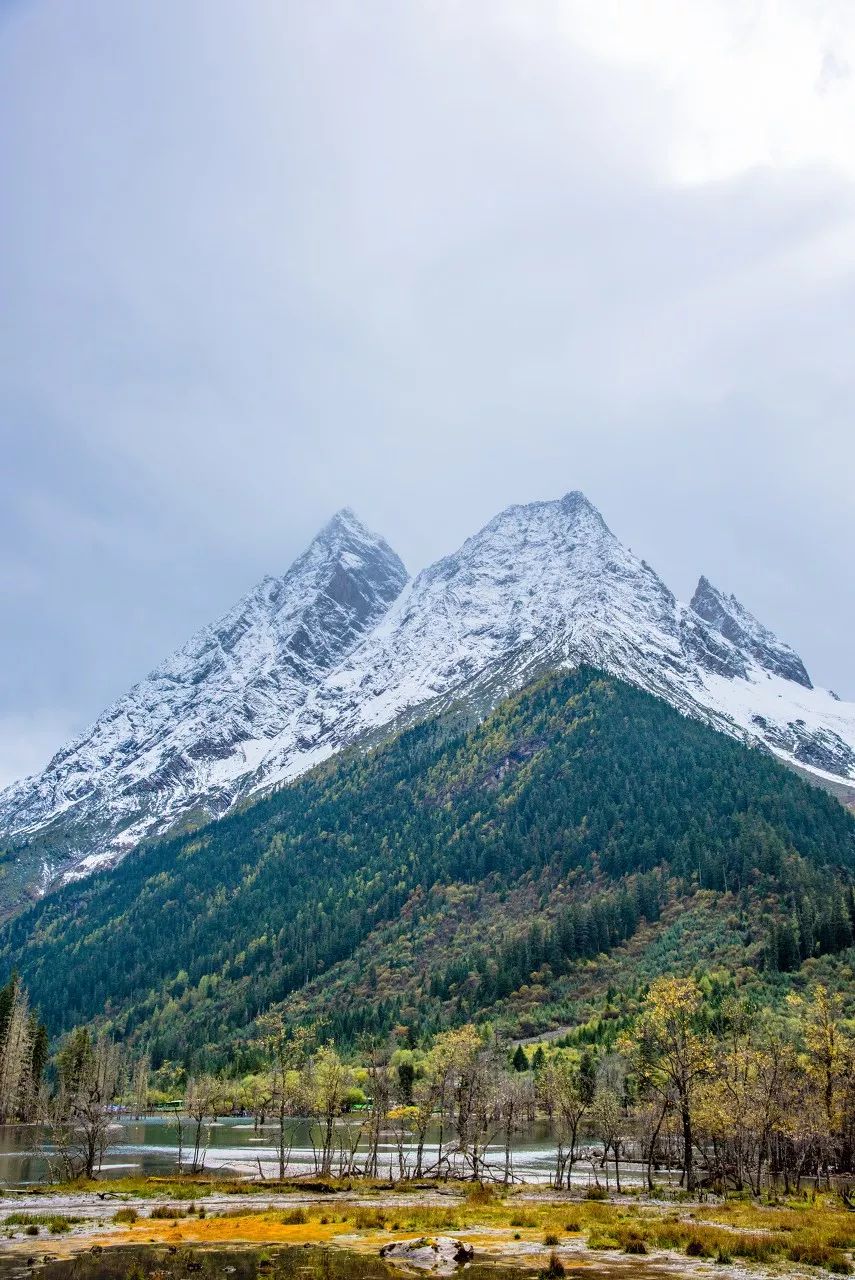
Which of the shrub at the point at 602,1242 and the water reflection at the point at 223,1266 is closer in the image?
the water reflection at the point at 223,1266

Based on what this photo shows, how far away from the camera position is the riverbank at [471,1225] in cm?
2942

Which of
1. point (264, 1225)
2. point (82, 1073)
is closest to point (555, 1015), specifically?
point (82, 1073)

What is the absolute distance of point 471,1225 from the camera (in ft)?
126

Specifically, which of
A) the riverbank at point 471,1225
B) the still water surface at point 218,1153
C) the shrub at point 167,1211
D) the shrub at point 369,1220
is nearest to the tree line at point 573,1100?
the still water surface at point 218,1153

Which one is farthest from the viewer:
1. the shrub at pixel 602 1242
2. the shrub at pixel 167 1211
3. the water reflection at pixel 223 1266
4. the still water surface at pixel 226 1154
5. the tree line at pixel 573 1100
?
the still water surface at pixel 226 1154

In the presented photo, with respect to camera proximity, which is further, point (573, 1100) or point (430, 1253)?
point (573, 1100)

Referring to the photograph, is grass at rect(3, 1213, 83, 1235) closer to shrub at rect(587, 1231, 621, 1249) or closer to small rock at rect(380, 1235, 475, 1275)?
small rock at rect(380, 1235, 475, 1275)

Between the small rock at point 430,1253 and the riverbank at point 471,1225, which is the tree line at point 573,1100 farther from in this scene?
the small rock at point 430,1253

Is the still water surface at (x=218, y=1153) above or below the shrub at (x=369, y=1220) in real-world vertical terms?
below

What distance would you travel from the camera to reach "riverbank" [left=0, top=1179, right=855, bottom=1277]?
29422 mm

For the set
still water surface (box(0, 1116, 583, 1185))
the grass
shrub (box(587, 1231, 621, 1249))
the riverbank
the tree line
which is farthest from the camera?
still water surface (box(0, 1116, 583, 1185))

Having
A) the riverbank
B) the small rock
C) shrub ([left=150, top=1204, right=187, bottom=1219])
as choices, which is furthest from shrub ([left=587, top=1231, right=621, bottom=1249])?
shrub ([left=150, top=1204, right=187, bottom=1219])

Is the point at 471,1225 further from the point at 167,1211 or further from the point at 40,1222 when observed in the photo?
the point at 40,1222

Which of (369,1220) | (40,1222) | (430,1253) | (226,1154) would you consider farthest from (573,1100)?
(430,1253)
